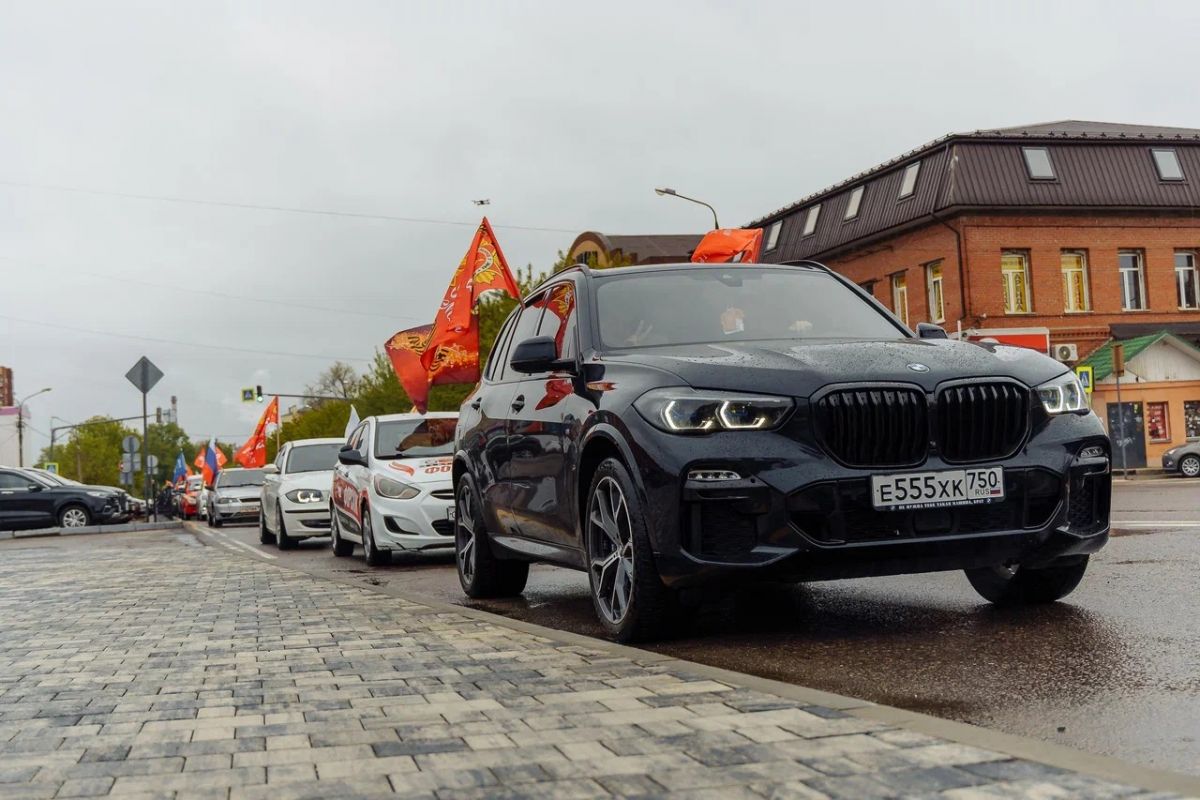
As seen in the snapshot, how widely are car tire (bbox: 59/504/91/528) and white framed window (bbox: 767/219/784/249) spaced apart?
28235mm

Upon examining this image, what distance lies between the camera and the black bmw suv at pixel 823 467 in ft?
17.8

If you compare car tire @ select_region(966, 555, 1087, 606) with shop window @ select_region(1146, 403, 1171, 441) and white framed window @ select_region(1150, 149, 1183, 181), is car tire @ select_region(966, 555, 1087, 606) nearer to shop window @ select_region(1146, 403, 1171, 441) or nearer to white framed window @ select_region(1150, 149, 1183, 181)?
shop window @ select_region(1146, 403, 1171, 441)

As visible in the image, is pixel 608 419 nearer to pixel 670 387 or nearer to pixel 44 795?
pixel 670 387

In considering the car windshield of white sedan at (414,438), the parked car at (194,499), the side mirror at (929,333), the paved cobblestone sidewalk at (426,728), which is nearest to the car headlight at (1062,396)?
the side mirror at (929,333)

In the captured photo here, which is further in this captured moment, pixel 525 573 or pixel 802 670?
pixel 525 573

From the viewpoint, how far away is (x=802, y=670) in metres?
5.13

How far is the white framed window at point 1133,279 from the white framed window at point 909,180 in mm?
6602

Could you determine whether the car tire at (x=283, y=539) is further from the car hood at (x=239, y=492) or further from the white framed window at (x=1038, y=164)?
the white framed window at (x=1038, y=164)

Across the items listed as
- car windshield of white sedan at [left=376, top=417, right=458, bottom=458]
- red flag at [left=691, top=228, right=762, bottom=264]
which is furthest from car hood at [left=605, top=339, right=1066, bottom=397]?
red flag at [left=691, top=228, right=762, bottom=264]

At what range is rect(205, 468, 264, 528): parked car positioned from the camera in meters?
33.7

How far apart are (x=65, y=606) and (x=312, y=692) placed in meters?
5.41

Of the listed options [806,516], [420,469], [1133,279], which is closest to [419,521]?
[420,469]

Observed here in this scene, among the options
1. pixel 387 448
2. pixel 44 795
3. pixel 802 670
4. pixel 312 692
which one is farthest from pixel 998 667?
pixel 387 448

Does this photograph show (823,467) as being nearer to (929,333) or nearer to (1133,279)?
(929,333)
